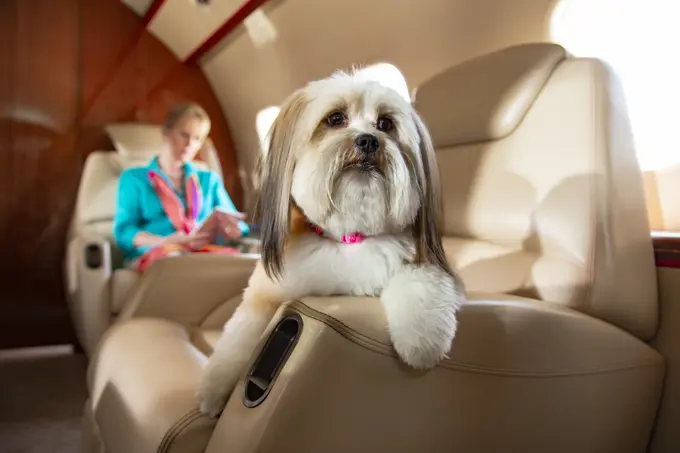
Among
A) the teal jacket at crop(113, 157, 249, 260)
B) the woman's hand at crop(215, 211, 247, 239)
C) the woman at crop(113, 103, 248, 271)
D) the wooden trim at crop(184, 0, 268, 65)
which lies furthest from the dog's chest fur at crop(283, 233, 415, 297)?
the wooden trim at crop(184, 0, 268, 65)

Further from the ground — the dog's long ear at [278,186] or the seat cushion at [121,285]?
the dog's long ear at [278,186]

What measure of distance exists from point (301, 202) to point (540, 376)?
20.2 inches

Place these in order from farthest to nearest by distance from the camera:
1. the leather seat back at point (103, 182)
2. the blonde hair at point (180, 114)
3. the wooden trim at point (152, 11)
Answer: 1. the wooden trim at point (152, 11)
2. the leather seat back at point (103, 182)
3. the blonde hair at point (180, 114)

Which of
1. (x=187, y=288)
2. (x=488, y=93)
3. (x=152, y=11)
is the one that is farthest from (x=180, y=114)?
(x=488, y=93)

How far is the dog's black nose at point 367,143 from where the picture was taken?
102 cm

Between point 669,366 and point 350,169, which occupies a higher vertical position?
point 350,169

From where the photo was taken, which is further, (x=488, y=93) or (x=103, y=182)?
(x=103, y=182)

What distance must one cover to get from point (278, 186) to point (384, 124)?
0.22 meters

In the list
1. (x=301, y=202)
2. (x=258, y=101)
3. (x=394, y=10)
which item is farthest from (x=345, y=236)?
(x=258, y=101)

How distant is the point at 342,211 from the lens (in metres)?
1.05

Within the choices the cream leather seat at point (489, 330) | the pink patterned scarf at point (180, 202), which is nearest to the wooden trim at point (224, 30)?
the pink patterned scarf at point (180, 202)

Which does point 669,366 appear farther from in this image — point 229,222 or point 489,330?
point 229,222

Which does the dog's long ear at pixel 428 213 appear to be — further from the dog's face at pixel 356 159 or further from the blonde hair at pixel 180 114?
the blonde hair at pixel 180 114

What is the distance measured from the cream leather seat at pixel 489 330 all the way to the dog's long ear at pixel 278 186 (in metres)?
0.15
